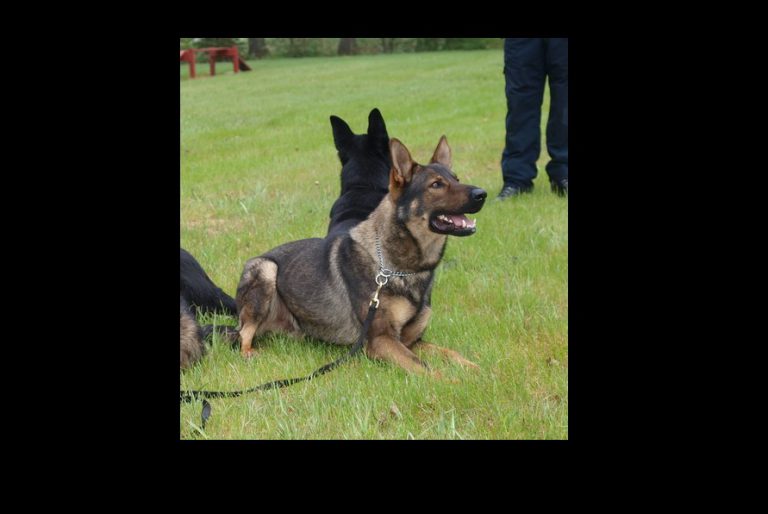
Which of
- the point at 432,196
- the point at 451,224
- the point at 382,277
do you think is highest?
the point at 432,196

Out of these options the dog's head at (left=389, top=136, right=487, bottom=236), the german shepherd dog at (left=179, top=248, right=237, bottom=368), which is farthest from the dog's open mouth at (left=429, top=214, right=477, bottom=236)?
the german shepherd dog at (left=179, top=248, right=237, bottom=368)

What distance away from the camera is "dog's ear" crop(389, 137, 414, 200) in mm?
4348

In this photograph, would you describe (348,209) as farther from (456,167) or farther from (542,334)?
(456,167)

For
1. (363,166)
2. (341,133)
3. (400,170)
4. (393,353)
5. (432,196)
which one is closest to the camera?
(393,353)

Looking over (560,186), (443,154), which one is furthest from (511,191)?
(443,154)

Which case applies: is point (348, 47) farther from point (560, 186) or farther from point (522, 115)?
point (560, 186)

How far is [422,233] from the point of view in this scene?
14.5 feet

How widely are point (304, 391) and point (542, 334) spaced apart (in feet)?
5.62

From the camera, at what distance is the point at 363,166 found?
6496mm

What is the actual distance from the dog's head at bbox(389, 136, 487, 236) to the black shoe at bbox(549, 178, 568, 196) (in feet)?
14.4

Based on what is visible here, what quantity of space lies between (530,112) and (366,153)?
9.56 ft

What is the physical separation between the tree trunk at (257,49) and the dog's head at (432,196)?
43740 mm

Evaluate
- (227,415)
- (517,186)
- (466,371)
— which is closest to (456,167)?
(517,186)

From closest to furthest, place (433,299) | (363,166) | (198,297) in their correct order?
(198,297), (433,299), (363,166)
